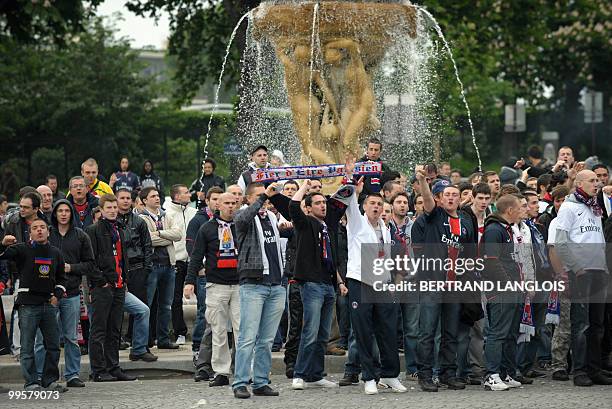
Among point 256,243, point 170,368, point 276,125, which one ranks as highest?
point 276,125

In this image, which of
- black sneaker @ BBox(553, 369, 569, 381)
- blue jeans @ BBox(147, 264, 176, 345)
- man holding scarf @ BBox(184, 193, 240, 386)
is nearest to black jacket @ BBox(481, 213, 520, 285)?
black sneaker @ BBox(553, 369, 569, 381)

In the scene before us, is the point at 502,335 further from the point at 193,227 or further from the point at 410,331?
the point at 193,227

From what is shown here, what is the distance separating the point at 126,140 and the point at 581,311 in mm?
20998

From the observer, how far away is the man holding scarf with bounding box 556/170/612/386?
40.2 feet

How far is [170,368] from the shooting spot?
45.0ft

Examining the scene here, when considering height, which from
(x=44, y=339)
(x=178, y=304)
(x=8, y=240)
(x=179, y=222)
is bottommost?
(x=44, y=339)

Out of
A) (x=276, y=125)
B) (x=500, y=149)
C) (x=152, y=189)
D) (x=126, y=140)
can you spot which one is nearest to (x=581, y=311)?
(x=152, y=189)

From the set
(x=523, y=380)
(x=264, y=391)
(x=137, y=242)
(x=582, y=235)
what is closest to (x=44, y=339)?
(x=137, y=242)

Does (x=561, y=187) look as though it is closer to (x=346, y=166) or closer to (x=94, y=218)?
(x=346, y=166)

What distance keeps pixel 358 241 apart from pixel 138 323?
3.00 m

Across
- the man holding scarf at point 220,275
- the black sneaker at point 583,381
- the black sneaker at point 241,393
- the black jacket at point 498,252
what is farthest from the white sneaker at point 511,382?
the man holding scarf at point 220,275

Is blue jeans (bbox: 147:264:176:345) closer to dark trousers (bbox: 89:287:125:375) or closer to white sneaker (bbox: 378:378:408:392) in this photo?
dark trousers (bbox: 89:287:125:375)

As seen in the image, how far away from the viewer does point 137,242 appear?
46.3ft

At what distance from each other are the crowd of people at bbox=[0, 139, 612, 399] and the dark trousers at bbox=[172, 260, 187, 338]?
5.52ft
